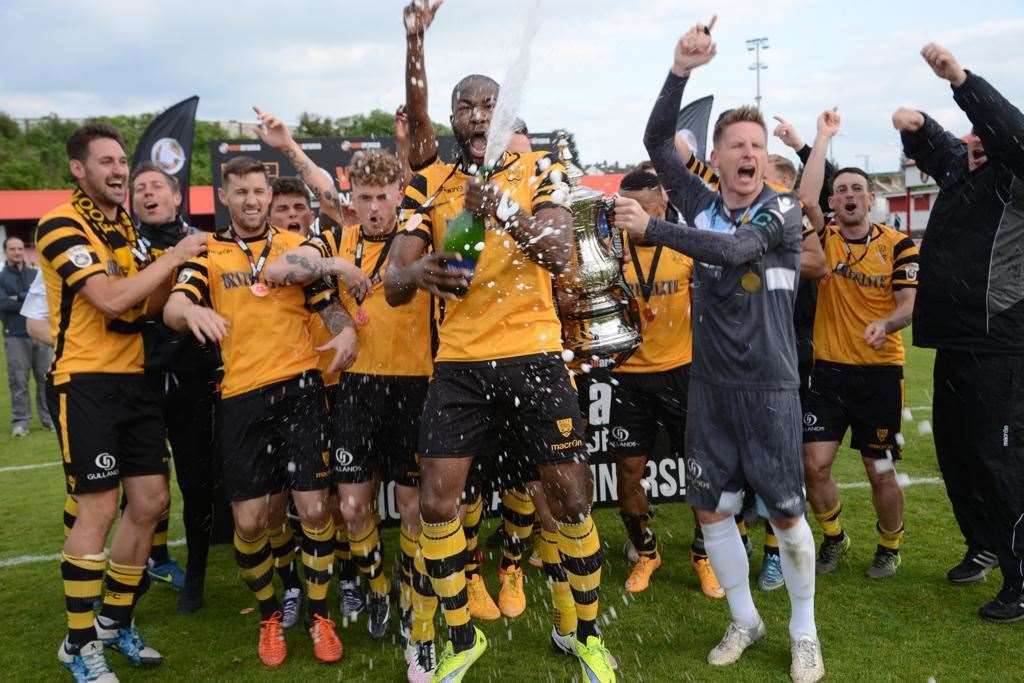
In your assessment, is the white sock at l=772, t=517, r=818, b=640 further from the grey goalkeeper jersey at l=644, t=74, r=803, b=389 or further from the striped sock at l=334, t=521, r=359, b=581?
the striped sock at l=334, t=521, r=359, b=581

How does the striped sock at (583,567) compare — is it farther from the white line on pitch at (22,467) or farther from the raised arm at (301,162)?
the white line on pitch at (22,467)

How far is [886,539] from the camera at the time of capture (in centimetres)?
509

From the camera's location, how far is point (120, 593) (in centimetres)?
430

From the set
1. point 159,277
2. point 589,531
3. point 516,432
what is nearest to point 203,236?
point 159,277

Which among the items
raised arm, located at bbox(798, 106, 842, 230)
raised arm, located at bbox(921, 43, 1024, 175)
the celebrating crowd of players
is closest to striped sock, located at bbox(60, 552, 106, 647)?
the celebrating crowd of players

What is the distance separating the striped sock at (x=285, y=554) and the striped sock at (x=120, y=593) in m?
0.74

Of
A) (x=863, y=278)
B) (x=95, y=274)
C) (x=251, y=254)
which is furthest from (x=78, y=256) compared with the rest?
(x=863, y=278)

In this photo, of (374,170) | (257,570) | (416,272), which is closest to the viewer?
(416,272)

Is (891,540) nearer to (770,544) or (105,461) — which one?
(770,544)

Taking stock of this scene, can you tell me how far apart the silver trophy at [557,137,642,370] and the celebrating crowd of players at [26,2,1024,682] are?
0.54 feet

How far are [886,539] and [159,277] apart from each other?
454cm

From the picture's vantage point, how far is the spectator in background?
1145 cm

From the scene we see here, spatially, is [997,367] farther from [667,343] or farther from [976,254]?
[667,343]

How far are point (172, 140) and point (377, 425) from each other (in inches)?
321
